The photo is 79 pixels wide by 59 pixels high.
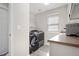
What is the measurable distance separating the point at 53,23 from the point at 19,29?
281 centimetres

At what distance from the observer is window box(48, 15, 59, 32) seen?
4230mm

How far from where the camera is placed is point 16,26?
193cm

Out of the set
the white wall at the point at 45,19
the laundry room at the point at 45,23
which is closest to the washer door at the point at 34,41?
the laundry room at the point at 45,23

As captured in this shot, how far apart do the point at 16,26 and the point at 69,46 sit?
61.9 inches

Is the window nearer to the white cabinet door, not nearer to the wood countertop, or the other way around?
the white cabinet door

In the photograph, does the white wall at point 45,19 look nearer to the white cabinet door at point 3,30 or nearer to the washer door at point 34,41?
the washer door at point 34,41

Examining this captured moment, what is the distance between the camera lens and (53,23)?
14.5 feet

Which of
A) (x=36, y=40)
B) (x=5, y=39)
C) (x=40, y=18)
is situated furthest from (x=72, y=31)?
(x=40, y=18)

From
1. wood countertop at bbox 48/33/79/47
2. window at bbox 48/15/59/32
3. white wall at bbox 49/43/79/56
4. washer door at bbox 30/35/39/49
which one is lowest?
washer door at bbox 30/35/39/49

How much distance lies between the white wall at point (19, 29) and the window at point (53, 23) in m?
2.39

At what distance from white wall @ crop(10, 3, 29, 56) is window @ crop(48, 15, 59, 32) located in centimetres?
239

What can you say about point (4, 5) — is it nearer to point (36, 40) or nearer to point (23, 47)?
point (23, 47)

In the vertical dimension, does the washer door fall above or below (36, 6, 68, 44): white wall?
below

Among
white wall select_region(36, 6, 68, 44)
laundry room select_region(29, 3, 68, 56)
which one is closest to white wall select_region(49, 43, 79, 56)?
laundry room select_region(29, 3, 68, 56)
